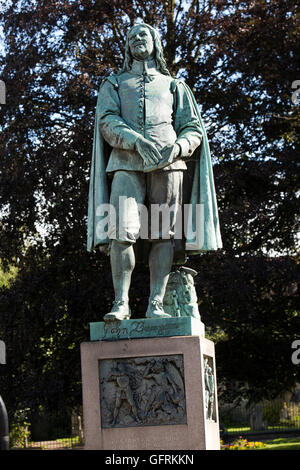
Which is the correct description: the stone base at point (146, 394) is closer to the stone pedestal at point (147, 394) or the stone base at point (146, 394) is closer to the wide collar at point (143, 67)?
the stone pedestal at point (147, 394)

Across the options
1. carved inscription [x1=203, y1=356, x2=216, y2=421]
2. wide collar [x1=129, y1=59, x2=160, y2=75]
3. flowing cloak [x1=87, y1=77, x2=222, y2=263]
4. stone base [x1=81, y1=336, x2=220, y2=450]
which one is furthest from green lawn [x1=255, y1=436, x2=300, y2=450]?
wide collar [x1=129, y1=59, x2=160, y2=75]

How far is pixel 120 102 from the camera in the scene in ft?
24.7

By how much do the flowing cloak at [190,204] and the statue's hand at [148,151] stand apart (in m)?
0.50

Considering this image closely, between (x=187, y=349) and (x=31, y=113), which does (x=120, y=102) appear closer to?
(x=187, y=349)

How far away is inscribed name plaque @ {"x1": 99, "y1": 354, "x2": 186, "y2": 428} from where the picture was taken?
6570mm

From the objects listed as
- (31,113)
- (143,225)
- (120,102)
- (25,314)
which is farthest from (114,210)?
(31,113)

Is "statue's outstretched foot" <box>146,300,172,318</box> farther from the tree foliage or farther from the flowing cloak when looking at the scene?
the tree foliage

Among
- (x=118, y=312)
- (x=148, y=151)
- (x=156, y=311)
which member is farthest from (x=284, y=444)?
(x=148, y=151)

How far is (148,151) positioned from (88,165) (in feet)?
31.0

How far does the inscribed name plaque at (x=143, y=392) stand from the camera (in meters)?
6.57

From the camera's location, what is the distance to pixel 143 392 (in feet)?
21.8

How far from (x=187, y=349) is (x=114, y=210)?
1.34 m

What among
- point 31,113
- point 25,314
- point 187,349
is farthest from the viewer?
point 31,113

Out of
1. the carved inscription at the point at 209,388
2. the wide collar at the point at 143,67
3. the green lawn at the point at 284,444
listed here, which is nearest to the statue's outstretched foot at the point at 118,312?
the carved inscription at the point at 209,388
